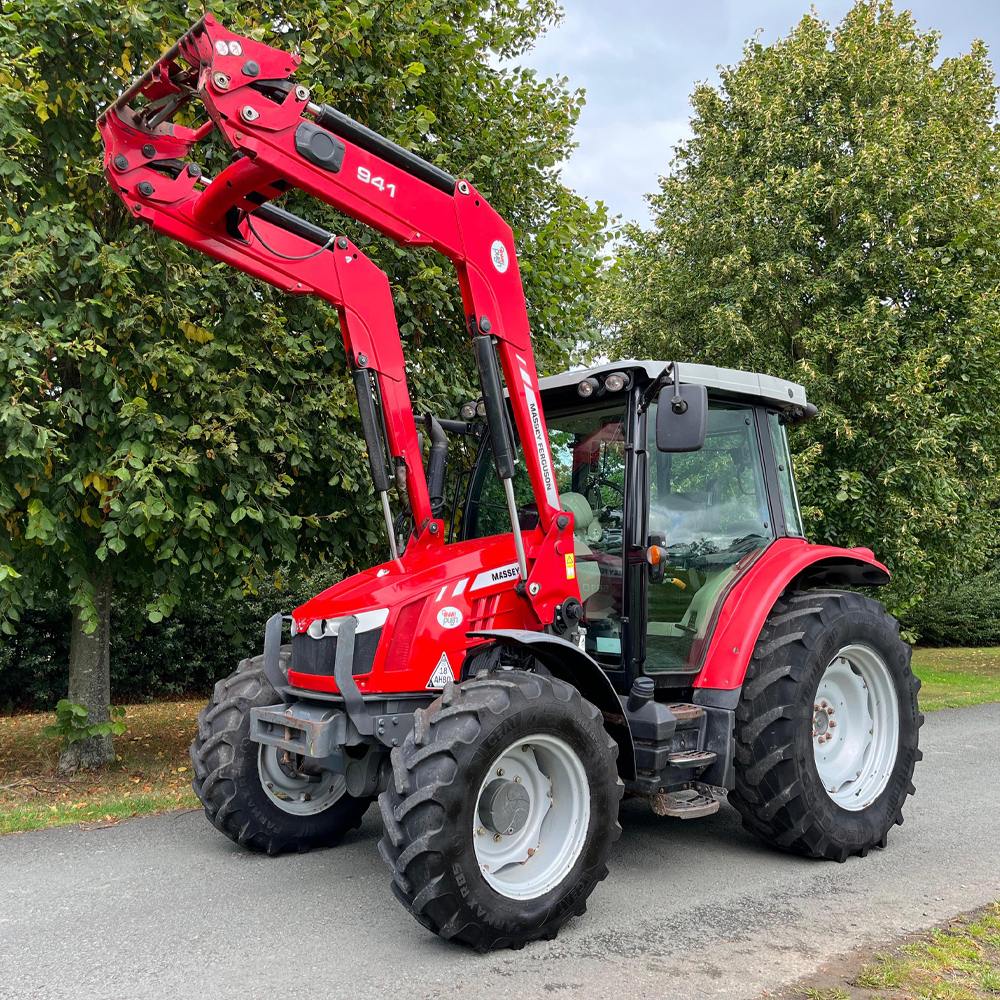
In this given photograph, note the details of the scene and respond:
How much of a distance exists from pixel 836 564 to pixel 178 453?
13.5ft

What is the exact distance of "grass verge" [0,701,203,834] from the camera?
575 cm

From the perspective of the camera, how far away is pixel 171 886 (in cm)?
433

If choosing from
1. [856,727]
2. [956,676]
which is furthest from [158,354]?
[956,676]

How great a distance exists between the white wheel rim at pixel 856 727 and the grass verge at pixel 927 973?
4.00ft

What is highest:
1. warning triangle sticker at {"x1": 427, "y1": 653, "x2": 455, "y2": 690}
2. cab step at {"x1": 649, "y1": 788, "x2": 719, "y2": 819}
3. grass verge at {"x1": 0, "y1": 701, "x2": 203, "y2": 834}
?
warning triangle sticker at {"x1": 427, "y1": 653, "x2": 455, "y2": 690}

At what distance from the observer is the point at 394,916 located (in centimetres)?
398

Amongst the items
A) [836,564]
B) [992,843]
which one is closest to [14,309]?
[836,564]

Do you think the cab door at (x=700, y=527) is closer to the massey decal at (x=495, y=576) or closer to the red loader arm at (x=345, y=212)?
the red loader arm at (x=345, y=212)

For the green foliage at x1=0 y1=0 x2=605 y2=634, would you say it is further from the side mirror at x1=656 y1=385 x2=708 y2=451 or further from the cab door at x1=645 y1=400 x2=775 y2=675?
the side mirror at x1=656 y1=385 x2=708 y2=451

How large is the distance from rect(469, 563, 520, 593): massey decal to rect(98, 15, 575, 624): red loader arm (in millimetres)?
81

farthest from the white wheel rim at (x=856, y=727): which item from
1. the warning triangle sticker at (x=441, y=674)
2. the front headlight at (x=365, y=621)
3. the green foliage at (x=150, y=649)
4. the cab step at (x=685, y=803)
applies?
the green foliage at (x=150, y=649)

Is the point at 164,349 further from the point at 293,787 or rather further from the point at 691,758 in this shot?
the point at 691,758

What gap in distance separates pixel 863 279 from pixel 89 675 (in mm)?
9109

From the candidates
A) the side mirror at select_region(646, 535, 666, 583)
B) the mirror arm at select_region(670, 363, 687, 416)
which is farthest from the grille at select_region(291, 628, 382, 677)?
the mirror arm at select_region(670, 363, 687, 416)
